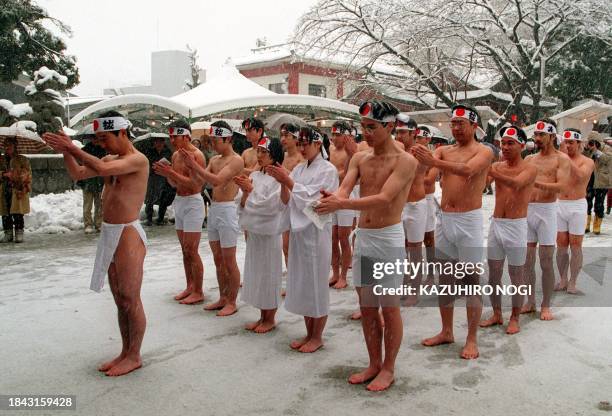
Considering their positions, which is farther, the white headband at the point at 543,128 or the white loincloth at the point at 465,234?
the white headband at the point at 543,128

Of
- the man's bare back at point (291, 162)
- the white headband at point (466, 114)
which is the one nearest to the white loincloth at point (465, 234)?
the white headband at point (466, 114)

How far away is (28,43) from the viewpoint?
48.5ft

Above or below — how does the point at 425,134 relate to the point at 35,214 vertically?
above

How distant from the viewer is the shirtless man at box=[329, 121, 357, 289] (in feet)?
21.6

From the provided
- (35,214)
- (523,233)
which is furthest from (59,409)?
(35,214)

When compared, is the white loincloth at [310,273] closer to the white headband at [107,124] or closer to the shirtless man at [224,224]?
the shirtless man at [224,224]

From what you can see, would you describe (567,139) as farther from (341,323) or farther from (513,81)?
(513,81)

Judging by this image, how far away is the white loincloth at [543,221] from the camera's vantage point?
5320 millimetres

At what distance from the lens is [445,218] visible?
4.44 metres

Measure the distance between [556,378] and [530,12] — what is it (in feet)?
54.8

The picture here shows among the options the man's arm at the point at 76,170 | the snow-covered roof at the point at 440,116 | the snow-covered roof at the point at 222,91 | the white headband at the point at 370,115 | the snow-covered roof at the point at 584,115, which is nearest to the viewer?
the white headband at the point at 370,115

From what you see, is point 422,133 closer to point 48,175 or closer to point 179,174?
point 179,174

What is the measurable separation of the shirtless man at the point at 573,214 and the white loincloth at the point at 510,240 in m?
1.60

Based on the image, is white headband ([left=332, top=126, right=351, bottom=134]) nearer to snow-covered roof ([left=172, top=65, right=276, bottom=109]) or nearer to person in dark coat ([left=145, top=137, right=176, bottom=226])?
person in dark coat ([left=145, top=137, right=176, bottom=226])
